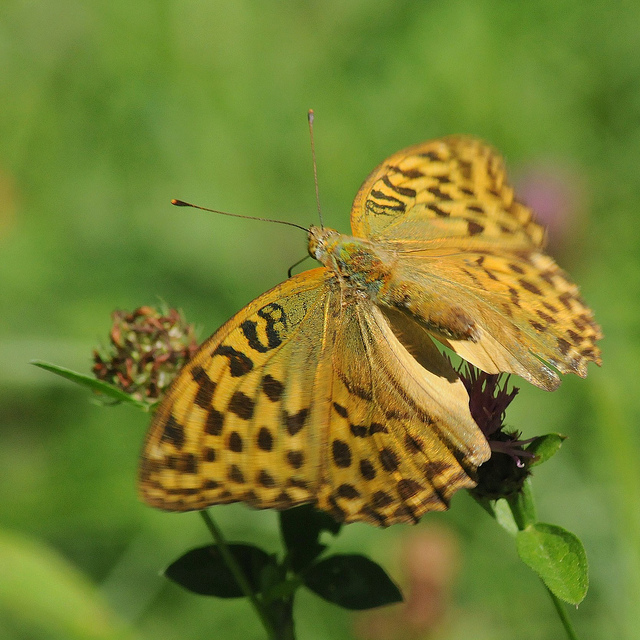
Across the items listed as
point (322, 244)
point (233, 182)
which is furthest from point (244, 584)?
point (233, 182)

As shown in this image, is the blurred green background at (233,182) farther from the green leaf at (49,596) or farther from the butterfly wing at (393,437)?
the butterfly wing at (393,437)

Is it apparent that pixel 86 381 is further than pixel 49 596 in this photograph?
No

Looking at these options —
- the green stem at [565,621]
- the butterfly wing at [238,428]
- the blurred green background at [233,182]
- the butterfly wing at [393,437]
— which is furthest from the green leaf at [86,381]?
the blurred green background at [233,182]

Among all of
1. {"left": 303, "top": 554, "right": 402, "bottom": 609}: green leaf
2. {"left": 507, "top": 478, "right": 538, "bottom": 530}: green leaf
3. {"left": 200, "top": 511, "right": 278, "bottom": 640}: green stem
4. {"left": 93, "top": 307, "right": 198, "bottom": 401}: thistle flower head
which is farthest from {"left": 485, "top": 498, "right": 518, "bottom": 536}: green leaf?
{"left": 93, "top": 307, "right": 198, "bottom": 401}: thistle flower head

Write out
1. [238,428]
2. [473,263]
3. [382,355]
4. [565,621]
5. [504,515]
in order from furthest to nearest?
[473,263] → [382,355] → [504,515] → [238,428] → [565,621]

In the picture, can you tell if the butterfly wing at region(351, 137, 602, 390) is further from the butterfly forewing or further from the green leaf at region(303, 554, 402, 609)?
the green leaf at region(303, 554, 402, 609)

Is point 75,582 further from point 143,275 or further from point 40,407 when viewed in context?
point 143,275

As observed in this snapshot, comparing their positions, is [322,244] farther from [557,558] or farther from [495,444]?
[557,558]
